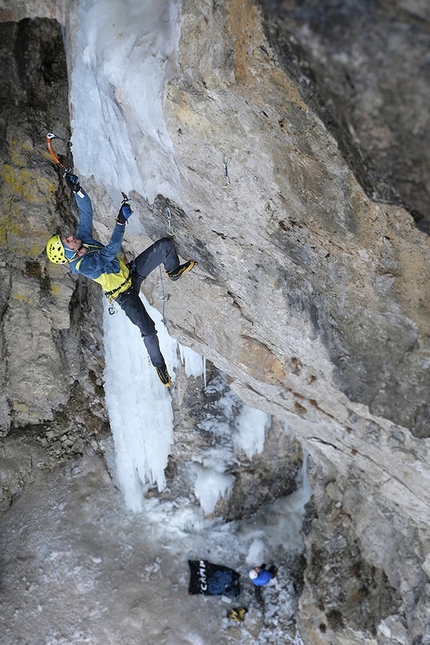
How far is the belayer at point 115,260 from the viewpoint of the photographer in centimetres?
387

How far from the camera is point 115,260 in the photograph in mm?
4355

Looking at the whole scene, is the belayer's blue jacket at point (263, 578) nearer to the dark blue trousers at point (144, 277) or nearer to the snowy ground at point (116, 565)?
the snowy ground at point (116, 565)

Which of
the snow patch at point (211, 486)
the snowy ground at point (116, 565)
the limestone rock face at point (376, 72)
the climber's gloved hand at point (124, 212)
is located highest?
the limestone rock face at point (376, 72)

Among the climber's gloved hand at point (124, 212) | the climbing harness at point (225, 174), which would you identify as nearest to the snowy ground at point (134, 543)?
the climber's gloved hand at point (124, 212)

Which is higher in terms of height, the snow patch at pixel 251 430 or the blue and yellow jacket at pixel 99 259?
the blue and yellow jacket at pixel 99 259

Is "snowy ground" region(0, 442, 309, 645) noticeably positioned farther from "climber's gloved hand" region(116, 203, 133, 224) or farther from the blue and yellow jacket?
"climber's gloved hand" region(116, 203, 133, 224)

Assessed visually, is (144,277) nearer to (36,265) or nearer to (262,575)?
(36,265)

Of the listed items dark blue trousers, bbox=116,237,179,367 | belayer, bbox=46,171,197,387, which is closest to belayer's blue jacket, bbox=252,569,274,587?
dark blue trousers, bbox=116,237,179,367

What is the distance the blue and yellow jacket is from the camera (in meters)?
3.85

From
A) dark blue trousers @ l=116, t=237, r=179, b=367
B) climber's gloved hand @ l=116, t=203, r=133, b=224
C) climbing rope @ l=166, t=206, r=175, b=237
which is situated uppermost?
climber's gloved hand @ l=116, t=203, r=133, b=224

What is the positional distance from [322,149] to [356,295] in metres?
1.07

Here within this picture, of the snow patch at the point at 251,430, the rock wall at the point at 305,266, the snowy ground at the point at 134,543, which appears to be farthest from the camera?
the snow patch at the point at 251,430

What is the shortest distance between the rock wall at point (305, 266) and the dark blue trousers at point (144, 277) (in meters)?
0.16

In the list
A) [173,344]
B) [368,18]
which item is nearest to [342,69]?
[368,18]
